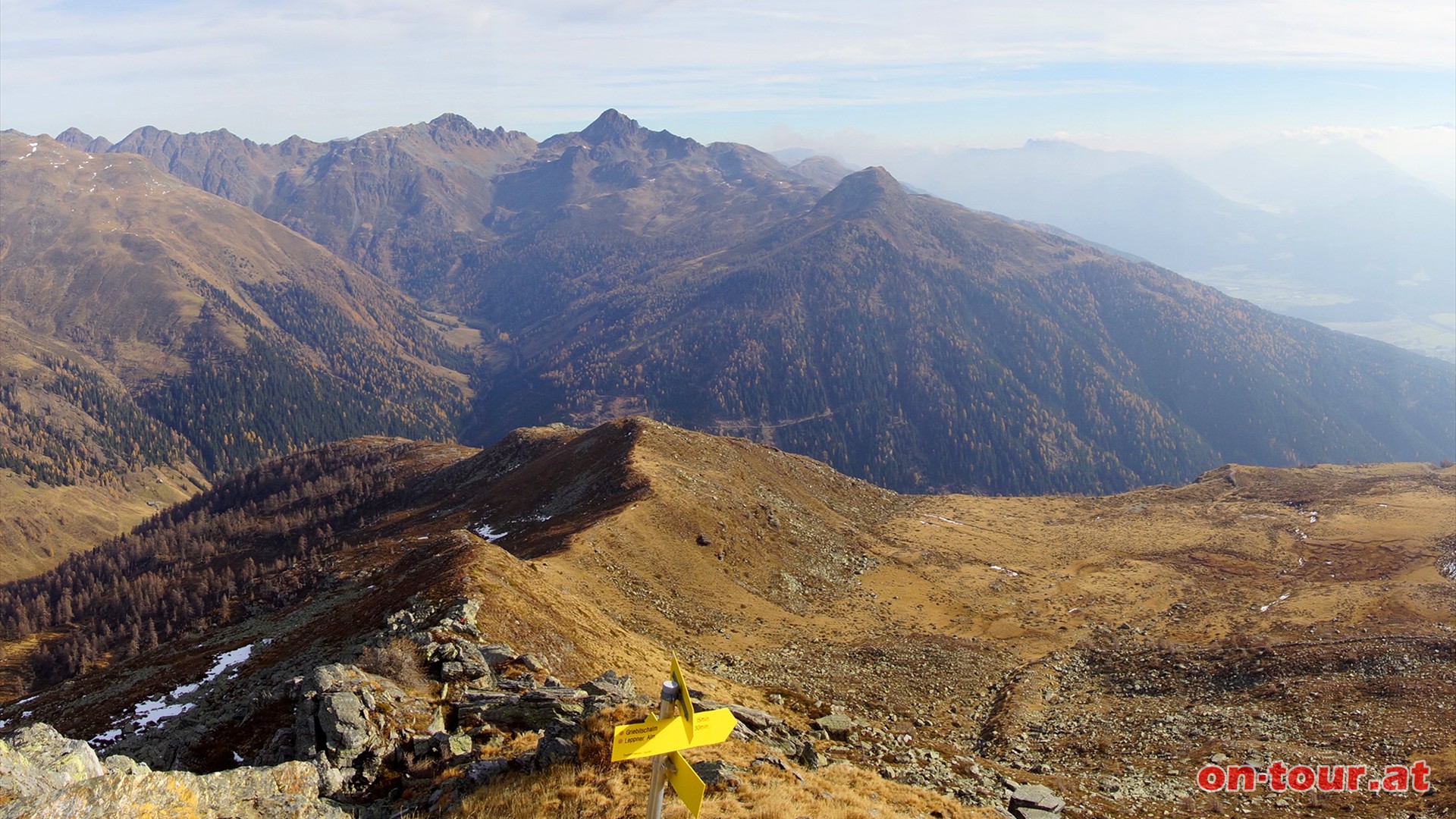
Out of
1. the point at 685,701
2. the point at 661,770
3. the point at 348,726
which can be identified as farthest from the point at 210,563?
the point at 685,701

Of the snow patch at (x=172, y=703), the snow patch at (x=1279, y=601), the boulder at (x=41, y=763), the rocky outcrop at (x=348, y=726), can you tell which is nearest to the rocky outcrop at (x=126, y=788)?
the boulder at (x=41, y=763)

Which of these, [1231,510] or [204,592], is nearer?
[1231,510]

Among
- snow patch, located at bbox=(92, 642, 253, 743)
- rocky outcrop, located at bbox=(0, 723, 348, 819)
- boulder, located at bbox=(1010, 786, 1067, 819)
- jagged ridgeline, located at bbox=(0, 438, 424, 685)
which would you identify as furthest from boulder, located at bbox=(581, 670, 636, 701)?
jagged ridgeline, located at bbox=(0, 438, 424, 685)

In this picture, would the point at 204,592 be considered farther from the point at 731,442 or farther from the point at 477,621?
the point at 477,621

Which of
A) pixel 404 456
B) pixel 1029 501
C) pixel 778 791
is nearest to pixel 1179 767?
pixel 778 791

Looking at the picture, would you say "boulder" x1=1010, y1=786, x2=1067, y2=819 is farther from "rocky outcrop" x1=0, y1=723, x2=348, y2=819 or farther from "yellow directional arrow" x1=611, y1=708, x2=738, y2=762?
"rocky outcrop" x1=0, y1=723, x2=348, y2=819

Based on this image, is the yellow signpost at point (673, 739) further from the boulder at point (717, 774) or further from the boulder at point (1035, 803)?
the boulder at point (1035, 803)
